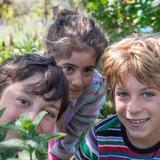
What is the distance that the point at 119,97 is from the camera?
7.40ft

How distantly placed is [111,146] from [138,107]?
0.37m

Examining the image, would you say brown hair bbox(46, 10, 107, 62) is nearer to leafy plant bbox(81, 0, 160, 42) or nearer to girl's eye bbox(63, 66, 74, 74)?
girl's eye bbox(63, 66, 74, 74)

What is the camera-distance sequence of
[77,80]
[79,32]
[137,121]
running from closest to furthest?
1. [137,121]
2. [77,80]
3. [79,32]

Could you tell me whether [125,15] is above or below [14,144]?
above

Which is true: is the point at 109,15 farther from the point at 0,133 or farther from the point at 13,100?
the point at 0,133

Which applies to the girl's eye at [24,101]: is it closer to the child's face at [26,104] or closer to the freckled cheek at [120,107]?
the child's face at [26,104]

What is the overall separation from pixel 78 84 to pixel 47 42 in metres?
0.42

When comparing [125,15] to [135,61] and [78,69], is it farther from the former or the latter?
[135,61]

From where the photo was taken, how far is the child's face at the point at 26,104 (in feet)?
6.10

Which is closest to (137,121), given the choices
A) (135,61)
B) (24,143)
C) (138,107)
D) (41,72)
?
Result: (138,107)

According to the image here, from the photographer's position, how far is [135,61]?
227cm

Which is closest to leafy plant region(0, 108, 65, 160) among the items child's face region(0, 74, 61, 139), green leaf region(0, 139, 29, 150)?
green leaf region(0, 139, 29, 150)

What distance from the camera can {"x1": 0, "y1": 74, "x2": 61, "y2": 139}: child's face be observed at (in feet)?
6.10

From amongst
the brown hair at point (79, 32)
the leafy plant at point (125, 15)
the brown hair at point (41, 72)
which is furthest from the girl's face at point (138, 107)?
the leafy plant at point (125, 15)
